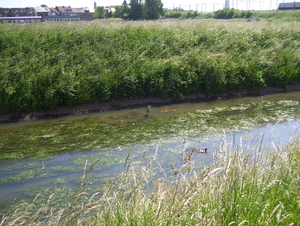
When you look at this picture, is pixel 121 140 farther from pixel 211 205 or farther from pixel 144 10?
pixel 144 10

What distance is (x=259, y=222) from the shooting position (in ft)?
11.8

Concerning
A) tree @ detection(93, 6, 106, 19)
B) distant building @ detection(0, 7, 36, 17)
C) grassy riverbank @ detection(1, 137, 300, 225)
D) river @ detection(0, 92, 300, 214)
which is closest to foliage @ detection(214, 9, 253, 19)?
tree @ detection(93, 6, 106, 19)

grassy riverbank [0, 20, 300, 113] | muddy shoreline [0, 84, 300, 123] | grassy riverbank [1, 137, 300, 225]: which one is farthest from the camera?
grassy riverbank [0, 20, 300, 113]

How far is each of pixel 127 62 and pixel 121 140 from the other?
7131 mm

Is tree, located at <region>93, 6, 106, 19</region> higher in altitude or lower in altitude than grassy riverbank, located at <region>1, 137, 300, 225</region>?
higher

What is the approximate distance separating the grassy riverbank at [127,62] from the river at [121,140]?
1.20 m

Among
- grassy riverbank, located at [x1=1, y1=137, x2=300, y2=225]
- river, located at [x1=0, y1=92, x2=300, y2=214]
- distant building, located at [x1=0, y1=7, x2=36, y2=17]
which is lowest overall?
river, located at [x1=0, y1=92, x2=300, y2=214]

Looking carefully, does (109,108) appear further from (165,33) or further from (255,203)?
(255,203)

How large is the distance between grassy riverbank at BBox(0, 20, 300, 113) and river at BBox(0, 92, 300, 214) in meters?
1.20

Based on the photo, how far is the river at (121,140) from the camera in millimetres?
7992

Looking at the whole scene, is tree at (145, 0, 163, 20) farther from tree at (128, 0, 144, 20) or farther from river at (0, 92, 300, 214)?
river at (0, 92, 300, 214)

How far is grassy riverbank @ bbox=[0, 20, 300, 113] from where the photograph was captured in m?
14.9

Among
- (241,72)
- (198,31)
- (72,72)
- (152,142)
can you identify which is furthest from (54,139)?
(198,31)

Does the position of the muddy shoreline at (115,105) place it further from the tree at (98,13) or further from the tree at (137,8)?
the tree at (98,13)
